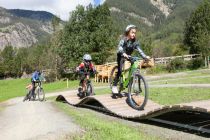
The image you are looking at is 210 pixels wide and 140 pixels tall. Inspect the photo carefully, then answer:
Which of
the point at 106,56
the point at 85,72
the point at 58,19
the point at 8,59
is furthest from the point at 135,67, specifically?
the point at 8,59

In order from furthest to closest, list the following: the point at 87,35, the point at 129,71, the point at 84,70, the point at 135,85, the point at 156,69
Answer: the point at 87,35 < the point at 156,69 < the point at 84,70 < the point at 129,71 < the point at 135,85

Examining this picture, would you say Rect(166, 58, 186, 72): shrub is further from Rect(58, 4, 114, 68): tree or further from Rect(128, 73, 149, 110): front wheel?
Rect(128, 73, 149, 110): front wheel

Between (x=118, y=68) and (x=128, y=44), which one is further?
(x=118, y=68)

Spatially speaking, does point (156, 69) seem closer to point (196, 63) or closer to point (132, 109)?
point (196, 63)

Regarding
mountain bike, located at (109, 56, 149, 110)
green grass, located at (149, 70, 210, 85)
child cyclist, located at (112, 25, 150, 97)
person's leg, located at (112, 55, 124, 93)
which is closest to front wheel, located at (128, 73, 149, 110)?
mountain bike, located at (109, 56, 149, 110)

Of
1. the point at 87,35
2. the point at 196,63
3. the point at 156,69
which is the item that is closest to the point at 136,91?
the point at 156,69

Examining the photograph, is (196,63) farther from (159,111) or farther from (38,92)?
(159,111)

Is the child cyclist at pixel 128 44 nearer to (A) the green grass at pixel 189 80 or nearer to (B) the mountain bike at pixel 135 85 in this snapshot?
(B) the mountain bike at pixel 135 85

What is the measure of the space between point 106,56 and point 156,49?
40.1 metres

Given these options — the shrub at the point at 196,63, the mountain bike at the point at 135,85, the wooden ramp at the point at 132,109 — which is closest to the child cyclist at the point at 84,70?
the wooden ramp at the point at 132,109

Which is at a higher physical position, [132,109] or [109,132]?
[132,109]

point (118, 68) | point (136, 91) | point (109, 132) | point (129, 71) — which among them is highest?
point (118, 68)

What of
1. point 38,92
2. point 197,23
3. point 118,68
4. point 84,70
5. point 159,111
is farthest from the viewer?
point 197,23

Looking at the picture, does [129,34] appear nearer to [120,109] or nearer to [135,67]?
[135,67]
